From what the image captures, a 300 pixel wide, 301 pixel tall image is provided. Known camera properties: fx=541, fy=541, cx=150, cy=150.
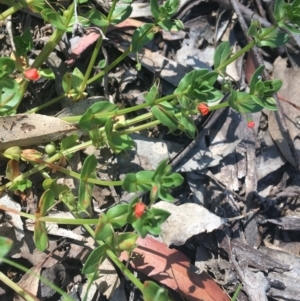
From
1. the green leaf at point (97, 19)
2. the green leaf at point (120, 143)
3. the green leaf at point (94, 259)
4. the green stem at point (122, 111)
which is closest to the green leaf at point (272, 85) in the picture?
the green stem at point (122, 111)

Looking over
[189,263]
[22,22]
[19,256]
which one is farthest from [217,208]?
[22,22]

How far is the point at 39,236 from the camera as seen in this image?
2.91 meters

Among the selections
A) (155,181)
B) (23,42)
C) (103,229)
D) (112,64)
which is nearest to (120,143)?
(112,64)

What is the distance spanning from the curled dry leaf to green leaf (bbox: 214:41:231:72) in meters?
0.92

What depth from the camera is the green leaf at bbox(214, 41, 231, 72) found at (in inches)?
128

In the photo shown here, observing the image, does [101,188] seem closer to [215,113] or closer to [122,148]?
[122,148]

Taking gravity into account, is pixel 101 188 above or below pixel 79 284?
above

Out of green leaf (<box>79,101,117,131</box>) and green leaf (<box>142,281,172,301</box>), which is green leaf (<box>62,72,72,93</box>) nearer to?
green leaf (<box>79,101,117,131</box>)

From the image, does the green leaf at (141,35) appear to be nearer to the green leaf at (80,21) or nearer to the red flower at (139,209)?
the green leaf at (80,21)

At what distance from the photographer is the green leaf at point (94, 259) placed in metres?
2.75

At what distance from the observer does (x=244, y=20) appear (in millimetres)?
3973

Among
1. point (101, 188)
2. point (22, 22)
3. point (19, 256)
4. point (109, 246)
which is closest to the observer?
point (109, 246)

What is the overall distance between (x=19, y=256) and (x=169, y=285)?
0.92 meters

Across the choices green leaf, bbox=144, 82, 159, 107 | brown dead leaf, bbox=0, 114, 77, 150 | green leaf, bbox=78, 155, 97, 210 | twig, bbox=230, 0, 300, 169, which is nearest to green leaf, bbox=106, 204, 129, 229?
green leaf, bbox=78, 155, 97, 210
